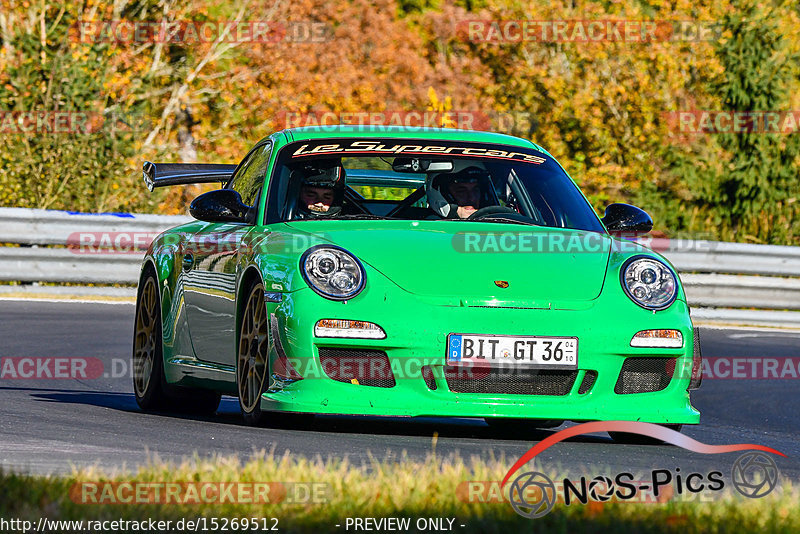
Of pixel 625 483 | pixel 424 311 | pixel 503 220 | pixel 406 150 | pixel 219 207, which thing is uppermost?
pixel 406 150

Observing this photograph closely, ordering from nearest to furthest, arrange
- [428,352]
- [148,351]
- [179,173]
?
[428,352] < [148,351] < [179,173]

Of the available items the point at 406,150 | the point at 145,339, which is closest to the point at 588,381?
the point at 406,150

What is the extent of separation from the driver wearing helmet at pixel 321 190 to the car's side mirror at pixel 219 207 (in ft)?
1.01

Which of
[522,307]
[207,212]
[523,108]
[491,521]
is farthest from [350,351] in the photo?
[523,108]

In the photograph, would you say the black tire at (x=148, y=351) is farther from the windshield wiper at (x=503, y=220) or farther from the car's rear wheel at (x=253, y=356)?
the windshield wiper at (x=503, y=220)

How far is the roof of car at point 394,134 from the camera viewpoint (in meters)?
8.29

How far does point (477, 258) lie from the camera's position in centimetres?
704

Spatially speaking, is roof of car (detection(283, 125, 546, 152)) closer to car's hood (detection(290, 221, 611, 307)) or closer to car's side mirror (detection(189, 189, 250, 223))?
car's side mirror (detection(189, 189, 250, 223))

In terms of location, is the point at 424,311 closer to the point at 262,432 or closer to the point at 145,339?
the point at 262,432

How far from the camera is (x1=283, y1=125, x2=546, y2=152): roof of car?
27.2ft

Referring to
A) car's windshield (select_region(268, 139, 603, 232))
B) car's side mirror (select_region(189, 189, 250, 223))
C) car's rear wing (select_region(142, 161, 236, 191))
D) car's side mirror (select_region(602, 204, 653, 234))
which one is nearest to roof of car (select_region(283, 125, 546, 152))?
car's windshield (select_region(268, 139, 603, 232))

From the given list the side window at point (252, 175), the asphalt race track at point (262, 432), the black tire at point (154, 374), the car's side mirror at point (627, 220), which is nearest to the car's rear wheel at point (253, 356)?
the asphalt race track at point (262, 432)

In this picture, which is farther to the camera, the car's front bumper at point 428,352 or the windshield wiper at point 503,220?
the windshield wiper at point 503,220

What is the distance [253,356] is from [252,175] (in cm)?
167
